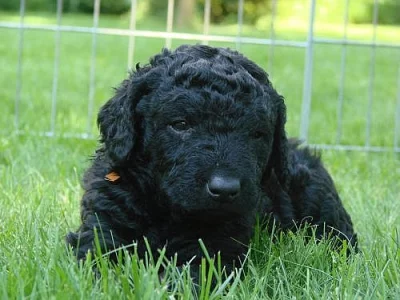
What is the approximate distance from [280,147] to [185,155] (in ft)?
2.38

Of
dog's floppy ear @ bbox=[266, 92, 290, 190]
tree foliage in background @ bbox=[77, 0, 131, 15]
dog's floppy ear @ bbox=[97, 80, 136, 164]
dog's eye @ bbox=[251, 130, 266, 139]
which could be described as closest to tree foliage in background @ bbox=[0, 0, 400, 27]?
tree foliage in background @ bbox=[77, 0, 131, 15]

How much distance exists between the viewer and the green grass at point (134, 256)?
2.69m

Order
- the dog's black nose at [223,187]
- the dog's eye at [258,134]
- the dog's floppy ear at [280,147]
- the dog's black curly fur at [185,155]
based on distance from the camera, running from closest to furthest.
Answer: the dog's black nose at [223,187] → the dog's black curly fur at [185,155] → the dog's eye at [258,134] → the dog's floppy ear at [280,147]

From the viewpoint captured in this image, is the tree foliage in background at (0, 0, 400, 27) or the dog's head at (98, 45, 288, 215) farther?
the tree foliage in background at (0, 0, 400, 27)

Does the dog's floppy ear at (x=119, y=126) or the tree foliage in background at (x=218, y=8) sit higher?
the tree foliage in background at (x=218, y=8)

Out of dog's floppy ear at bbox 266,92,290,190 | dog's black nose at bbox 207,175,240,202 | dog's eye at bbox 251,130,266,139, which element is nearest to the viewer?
dog's black nose at bbox 207,175,240,202

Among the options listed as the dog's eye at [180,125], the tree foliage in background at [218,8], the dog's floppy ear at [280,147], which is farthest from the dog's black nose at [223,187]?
the tree foliage in background at [218,8]

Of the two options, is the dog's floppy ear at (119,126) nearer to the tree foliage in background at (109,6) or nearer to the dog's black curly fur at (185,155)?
the dog's black curly fur at (185,155)

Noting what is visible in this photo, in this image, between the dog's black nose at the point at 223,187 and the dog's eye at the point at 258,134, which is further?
the dog's eye at the point at 258,134

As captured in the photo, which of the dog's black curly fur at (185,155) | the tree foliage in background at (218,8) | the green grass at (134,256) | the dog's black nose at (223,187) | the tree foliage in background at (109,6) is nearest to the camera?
the green grass at (134,256)

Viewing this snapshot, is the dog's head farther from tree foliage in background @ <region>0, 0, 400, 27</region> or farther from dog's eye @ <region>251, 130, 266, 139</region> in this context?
tree foliage in background @ <region>0, 0, 400, 27</region>

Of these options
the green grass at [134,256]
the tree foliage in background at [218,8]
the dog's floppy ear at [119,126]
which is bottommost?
the green grass at [134,256]

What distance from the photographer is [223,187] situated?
2.89 metres

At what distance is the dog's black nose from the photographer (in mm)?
2895
